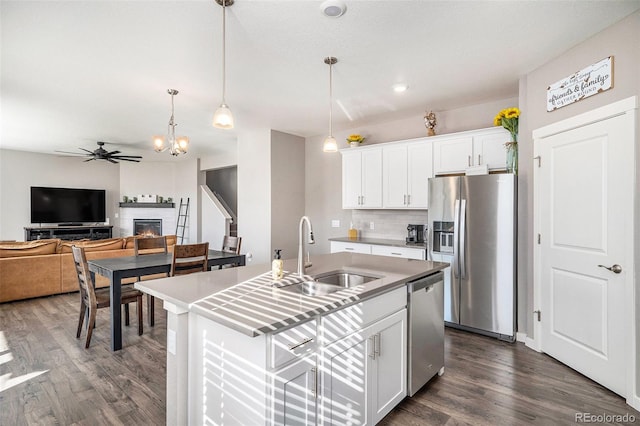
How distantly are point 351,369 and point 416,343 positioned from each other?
0.74 meters

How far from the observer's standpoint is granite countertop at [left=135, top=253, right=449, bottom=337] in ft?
4.40

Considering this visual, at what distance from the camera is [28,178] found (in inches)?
304

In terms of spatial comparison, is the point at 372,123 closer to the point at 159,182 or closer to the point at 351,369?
the point at 351,369

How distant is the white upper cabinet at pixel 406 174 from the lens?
4.23 m

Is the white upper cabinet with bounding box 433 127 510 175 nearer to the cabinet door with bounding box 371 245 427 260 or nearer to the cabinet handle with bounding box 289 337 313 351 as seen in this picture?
the cabinet door with bounding box 371 245 427 260

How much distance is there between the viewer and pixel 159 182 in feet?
30.8

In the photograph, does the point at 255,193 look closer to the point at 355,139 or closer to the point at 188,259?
the point at 355,139

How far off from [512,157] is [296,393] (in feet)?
10.6

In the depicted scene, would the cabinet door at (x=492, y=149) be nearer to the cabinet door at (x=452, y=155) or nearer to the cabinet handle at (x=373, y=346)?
the cabinet door at (x=452, y=155)

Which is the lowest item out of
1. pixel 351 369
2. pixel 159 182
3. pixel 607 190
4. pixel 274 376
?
pixel 351 369

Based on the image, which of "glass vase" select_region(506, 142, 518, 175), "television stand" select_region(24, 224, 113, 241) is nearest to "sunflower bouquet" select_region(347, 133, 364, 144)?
"glass vase" select_region(506, 142, 518, 175)

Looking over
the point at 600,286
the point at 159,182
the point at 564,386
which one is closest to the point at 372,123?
the point at 600,286

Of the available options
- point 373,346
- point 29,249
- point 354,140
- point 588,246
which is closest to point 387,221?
point 354,140

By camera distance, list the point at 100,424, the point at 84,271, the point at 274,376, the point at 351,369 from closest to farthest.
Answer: the point at 274,376 < the point at 351,369 < the point at 100,424 < the point at 84,271
